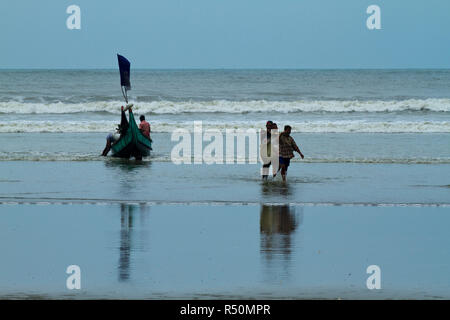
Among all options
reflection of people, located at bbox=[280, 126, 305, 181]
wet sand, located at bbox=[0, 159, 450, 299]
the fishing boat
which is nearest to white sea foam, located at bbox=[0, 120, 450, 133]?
the fishing boat

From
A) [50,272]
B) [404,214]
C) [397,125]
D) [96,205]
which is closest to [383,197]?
[404,214]

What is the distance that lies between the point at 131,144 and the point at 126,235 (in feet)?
38.4

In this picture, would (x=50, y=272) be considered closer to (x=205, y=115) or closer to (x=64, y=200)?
(x=64, y=200)

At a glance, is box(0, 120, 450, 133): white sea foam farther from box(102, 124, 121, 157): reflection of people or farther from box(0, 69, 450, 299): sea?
box(102, 124, 121, 157): reflection of people

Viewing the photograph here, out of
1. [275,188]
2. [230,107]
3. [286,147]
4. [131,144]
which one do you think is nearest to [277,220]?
[275,188]

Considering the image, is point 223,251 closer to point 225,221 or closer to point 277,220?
point 225,221

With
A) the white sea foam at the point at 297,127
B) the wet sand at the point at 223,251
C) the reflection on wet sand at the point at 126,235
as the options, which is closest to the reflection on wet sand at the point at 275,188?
the wet sand at the point at 223,251

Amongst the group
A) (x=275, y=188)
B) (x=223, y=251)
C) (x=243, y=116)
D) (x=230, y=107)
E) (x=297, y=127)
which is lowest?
(x=223, y=251)

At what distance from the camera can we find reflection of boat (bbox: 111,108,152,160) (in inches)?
840

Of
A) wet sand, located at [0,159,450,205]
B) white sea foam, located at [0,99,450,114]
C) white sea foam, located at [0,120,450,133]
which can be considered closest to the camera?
wet sand, located at [0,159,450,205]

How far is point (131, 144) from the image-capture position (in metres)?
21.4

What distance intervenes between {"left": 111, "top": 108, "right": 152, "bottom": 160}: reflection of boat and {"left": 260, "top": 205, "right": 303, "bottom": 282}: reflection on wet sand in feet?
30.5

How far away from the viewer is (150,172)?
18.2 m

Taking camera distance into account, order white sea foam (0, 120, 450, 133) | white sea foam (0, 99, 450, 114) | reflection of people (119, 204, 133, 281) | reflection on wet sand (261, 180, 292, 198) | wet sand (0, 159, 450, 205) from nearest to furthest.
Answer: reflection of people (119, 204, 133, 281)
wet sand (0, 159, 450, 205)
reflection on wet sand (261, 180, 292, 198)
white sea foam (0, 120, 450, 133)
white sea foam (0, 99, 450, 114)
